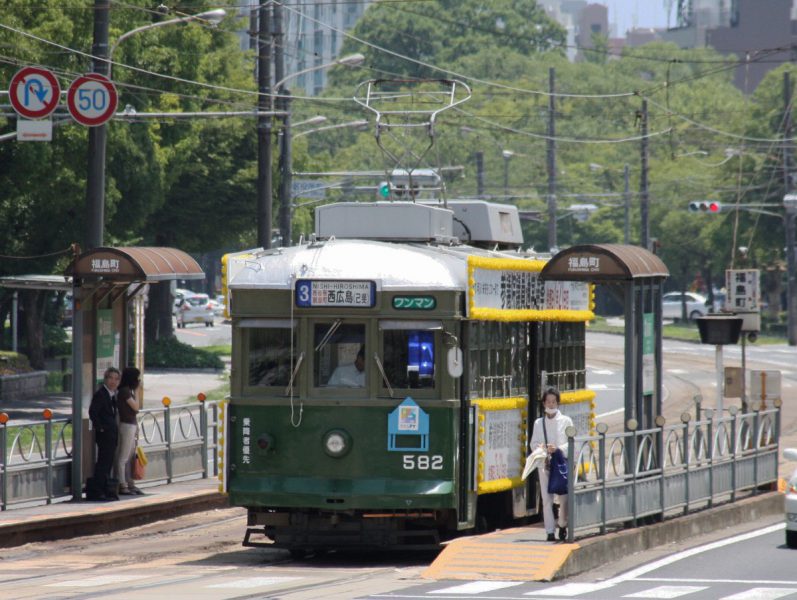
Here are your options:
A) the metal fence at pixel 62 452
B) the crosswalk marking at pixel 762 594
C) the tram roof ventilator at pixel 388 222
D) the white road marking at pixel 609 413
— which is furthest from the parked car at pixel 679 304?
the crosswalk marking at pixel 762 594

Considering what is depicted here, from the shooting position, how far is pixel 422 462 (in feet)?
51.9

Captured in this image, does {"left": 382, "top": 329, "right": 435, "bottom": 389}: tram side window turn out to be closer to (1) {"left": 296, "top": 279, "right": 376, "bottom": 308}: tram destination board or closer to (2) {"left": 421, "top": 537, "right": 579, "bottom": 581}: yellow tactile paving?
(1) {"left": 296, "top": 279, "right": 376, "bottom": 308}: tram destination board

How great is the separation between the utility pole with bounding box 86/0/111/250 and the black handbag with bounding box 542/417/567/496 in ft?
28.5

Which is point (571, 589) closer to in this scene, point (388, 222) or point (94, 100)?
point (388, 222)

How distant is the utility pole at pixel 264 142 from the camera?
3117 cm

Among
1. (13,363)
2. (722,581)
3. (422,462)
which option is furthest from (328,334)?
(13,363)

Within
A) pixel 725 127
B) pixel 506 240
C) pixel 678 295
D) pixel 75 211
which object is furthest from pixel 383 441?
pixel 725 127

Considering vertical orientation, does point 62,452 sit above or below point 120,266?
below

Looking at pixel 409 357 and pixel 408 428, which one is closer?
pixel 408 428

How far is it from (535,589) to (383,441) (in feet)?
8.38

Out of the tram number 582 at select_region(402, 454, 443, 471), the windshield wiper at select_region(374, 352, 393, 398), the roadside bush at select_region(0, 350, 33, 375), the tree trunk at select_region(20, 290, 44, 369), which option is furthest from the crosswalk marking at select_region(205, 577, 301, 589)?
the tree trunk at select_region(20, 290, 44, 369)

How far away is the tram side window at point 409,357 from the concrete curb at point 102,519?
15.0 feet

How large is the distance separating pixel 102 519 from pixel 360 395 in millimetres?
4717

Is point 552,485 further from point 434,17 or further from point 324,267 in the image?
point 434,17
